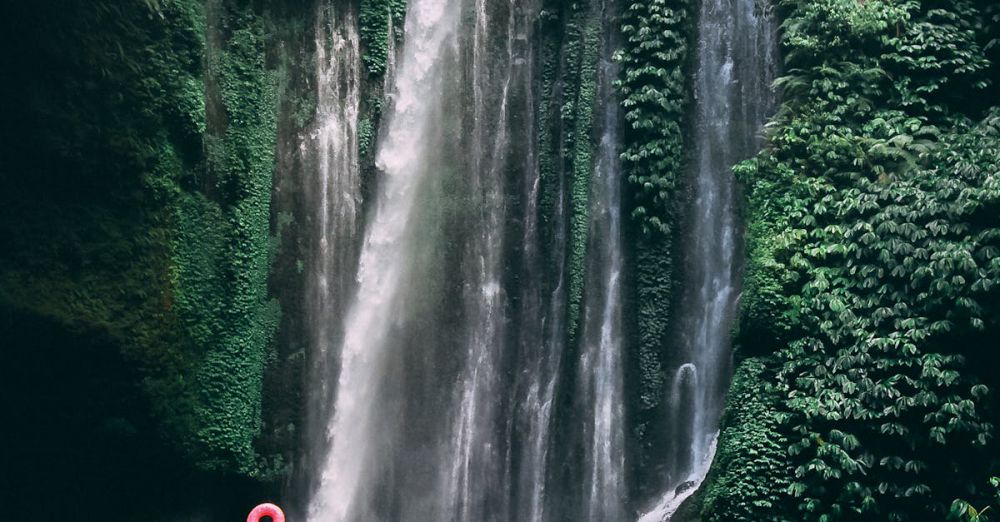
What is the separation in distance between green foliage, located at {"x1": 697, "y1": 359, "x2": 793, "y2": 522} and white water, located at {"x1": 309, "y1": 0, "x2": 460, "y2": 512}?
529 cm

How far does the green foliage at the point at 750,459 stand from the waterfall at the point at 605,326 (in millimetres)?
1900

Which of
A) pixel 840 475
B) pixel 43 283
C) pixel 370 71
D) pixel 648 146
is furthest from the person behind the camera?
pixel 370 71

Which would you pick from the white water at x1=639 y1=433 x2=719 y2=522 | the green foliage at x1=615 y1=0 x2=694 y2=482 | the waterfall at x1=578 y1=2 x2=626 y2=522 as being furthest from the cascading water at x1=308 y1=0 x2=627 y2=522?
the white water at x1=639 y1=433 x2=719 y2=522

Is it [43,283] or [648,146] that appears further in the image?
[648,146]

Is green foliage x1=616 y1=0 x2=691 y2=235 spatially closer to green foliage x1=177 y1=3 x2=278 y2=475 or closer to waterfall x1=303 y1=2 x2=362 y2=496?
waterfall x1=303 y1=2 x2=362 y2=496

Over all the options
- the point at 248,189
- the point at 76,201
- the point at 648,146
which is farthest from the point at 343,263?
the point at 648,146

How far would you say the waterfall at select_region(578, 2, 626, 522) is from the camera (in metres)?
13.7

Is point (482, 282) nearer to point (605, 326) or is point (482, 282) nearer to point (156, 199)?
point (605, 326)

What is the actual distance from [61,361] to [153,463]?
7.12 ft

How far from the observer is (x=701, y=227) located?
13766 mm

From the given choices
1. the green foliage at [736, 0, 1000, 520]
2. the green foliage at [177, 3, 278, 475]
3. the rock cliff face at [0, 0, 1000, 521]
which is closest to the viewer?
the green foliage at [736, 0, 1000, 520]

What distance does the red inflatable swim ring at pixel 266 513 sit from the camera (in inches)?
501

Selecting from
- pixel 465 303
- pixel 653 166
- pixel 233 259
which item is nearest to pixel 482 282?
pixel 465 303

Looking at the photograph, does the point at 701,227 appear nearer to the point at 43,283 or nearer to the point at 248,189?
the point at 248,189
